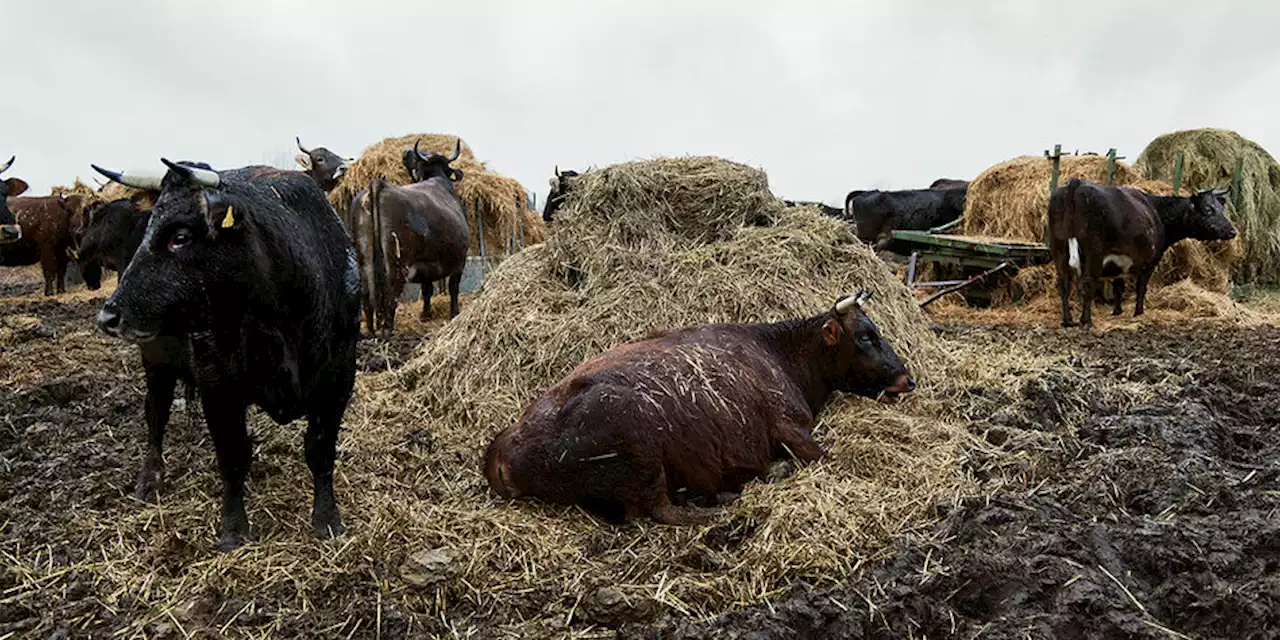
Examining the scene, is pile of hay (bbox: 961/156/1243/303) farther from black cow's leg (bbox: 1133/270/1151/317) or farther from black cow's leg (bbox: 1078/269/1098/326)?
black cow's leg (bbox: 1078/269/1098/326)

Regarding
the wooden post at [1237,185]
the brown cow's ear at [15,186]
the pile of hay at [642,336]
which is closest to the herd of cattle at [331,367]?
the pile of hay at [642,336]

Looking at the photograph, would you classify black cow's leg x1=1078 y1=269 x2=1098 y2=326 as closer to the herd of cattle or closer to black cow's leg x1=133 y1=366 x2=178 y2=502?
the herd of cattle

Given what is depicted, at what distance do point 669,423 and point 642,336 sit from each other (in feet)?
4.96

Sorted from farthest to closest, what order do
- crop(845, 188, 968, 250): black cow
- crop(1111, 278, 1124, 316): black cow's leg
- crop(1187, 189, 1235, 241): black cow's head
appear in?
1. crop(845, 188, 968, 250): black cow
2. crop(1187, 189, 1235, 241): black cow's head
3. crop(1111, 278, 1124, 316): black cow's leg

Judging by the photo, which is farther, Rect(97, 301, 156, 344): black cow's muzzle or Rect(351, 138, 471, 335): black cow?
Rect(351, 138, 471, 335): black cow

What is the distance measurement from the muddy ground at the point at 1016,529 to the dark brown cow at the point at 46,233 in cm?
1164

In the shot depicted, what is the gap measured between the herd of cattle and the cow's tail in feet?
14.6

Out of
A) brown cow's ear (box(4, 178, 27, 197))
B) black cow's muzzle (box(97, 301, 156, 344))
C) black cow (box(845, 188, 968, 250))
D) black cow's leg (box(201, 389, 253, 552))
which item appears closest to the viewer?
black cow's muzzle (box(97, 301, 156, 344))

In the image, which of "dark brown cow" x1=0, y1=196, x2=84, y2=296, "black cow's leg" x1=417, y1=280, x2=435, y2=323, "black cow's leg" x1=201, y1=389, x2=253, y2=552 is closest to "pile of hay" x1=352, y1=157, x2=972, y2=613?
"black cow's leg" x1=201, y1=389, x2=253, y2=552

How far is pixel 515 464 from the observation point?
406 centimetres

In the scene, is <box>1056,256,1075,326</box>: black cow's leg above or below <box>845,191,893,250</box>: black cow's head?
below

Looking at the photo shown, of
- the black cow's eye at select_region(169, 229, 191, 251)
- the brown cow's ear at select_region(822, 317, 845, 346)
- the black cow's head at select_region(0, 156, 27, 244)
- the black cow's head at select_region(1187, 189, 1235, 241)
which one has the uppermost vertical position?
the black cow's head at select_region(0, 156, 27, 244)

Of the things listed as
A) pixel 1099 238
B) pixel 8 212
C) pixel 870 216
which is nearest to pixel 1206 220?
pixel 1099 238

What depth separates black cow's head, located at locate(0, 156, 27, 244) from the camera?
11.1m
